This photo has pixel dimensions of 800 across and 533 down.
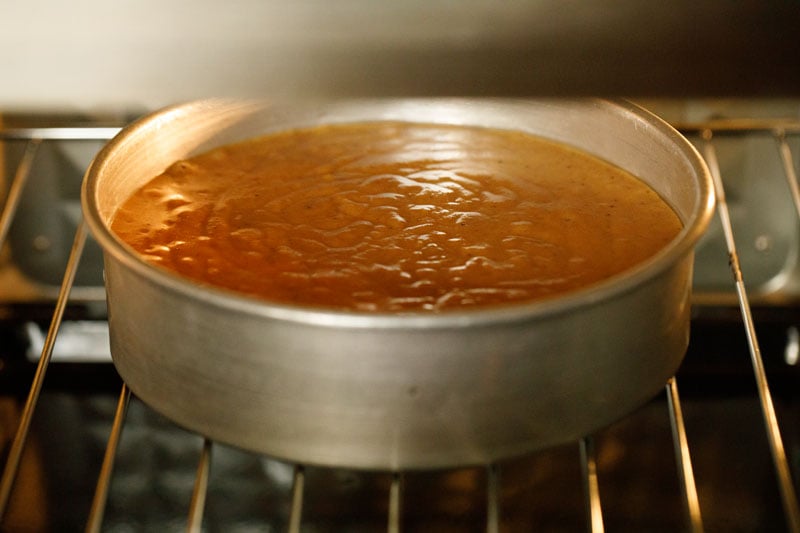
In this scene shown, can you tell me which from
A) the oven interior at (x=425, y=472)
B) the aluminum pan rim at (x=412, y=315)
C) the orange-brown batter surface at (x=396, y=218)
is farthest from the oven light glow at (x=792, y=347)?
the aluminum pan rim at (x=412, y=315)

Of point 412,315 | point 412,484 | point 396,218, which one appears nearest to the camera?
point 412,315

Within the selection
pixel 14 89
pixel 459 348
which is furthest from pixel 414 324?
pixel 14 89

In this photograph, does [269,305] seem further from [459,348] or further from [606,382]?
[606,382]

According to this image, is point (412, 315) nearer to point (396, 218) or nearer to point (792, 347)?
point (396, 218)

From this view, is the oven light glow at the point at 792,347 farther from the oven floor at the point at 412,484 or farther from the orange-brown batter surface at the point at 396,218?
the orange-brown batter surface at the point at 396,218

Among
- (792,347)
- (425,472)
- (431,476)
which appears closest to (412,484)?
(431,476)

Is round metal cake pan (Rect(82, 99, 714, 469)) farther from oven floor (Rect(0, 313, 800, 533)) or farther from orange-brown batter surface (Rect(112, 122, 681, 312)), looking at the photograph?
oven floor (Rect(0, 313, 800, 533))
